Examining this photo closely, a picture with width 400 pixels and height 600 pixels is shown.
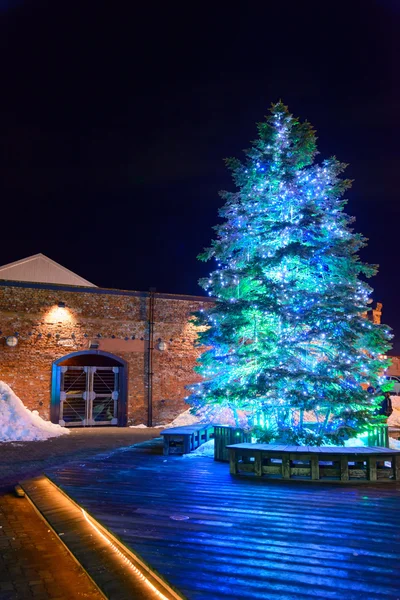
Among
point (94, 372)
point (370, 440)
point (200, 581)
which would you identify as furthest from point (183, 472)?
point (94, 372)

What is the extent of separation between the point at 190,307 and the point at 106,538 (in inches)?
591

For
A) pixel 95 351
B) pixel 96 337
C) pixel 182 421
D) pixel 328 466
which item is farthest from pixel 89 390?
pixel 328 466

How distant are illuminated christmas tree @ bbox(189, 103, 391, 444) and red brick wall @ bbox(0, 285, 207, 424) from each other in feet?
26.5

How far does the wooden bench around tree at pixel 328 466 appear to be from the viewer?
748 centimetres

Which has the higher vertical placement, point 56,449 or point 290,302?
point 290,302

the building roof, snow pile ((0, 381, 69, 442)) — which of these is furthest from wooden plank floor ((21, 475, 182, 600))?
the building roof

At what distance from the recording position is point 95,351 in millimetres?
18516

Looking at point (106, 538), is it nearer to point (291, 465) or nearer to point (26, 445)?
point (291, 465)

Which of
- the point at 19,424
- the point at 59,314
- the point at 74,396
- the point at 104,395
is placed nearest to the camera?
the point at 19,424

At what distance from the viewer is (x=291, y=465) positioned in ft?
25.5

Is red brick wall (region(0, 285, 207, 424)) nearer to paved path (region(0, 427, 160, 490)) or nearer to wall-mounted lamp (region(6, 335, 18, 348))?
wall-mounted lamp (region(6, 335, 18, 348))

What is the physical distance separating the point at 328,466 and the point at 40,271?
21696 mm

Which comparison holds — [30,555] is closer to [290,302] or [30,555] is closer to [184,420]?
[290,302]

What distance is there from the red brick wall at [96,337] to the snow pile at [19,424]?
1177 millimetres
